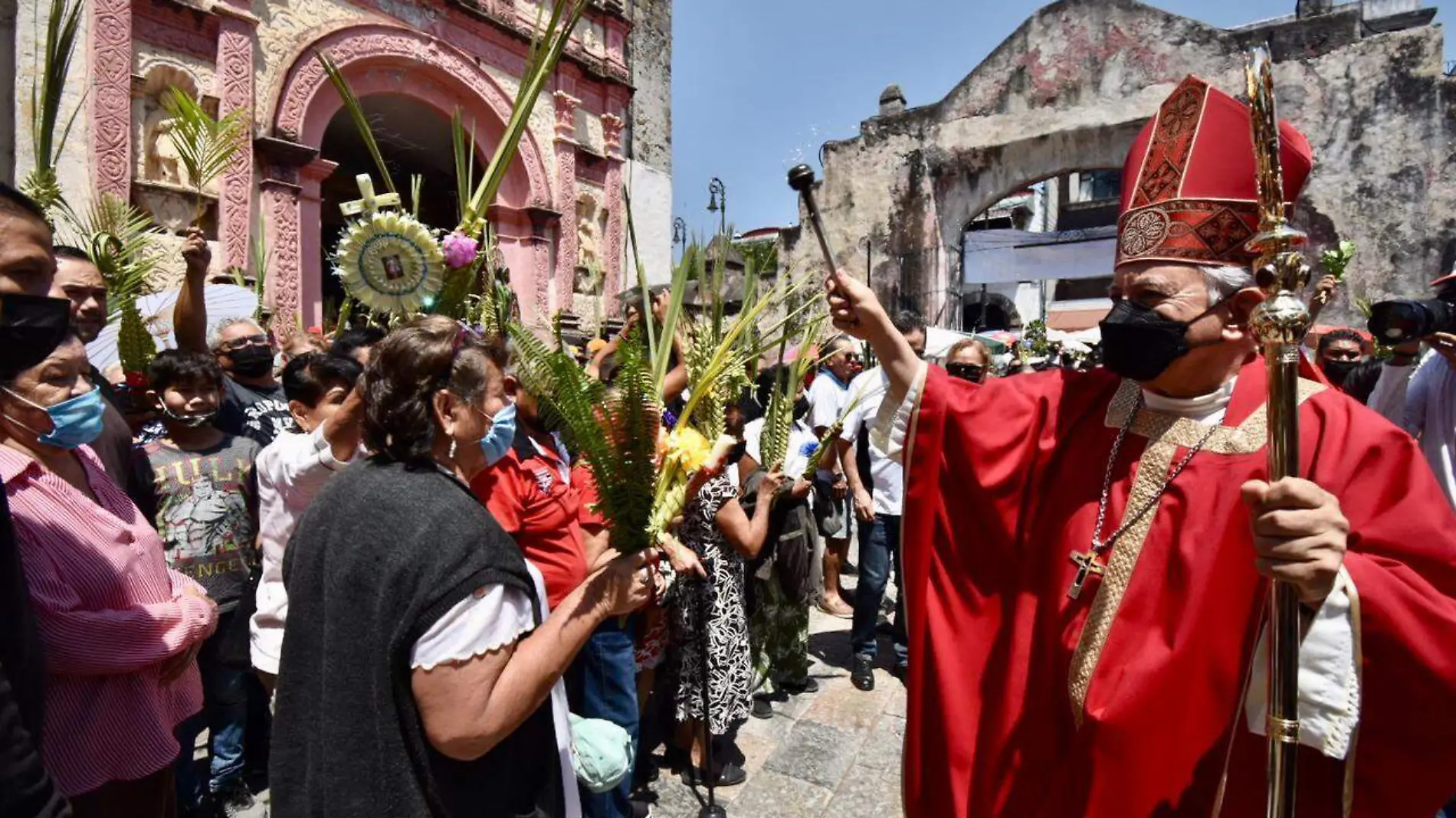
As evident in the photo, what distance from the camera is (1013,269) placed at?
15.5 metres

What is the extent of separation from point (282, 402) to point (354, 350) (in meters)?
1.12

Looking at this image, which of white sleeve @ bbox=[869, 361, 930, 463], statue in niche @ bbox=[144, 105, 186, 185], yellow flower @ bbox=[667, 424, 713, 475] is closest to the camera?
yellow flower @ bbox=[667, 424, 713, 475]

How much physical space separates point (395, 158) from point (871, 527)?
1018cm

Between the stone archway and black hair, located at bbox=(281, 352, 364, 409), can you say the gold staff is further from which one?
the stone archway

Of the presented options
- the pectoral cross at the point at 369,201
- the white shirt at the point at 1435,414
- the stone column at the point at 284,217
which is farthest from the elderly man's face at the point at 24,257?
the stone column at the point at 284,217

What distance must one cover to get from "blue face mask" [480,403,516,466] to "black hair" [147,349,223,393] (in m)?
1.58

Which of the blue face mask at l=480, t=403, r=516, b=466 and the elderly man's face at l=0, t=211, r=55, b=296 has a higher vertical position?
the elderly man's face at l=0, t=211, r=55, b=296

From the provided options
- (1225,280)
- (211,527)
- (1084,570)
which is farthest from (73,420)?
(1225,280)

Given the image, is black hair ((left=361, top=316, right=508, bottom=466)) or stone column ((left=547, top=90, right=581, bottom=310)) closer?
black hair ((left=361, top=316, right=508, bottom=466))

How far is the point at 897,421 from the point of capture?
2027 mm

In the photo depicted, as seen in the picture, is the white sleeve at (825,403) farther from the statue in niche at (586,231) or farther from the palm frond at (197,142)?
the statue in niche at (586,231)

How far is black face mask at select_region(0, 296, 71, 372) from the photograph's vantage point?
3.95ft

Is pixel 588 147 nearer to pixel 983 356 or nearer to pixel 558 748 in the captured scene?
pixel 983 356

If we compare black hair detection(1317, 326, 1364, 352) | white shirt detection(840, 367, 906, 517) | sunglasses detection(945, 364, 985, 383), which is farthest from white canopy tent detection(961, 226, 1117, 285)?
white shirt detection(840, 367, 906, 517)
